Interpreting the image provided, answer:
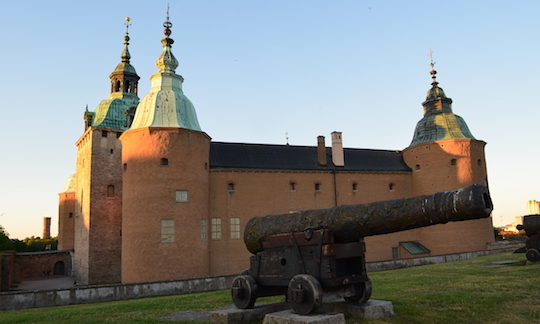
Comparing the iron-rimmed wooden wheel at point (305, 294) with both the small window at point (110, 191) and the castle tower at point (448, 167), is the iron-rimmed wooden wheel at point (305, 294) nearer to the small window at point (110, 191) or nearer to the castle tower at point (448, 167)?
the castle tower at point (448, 167)

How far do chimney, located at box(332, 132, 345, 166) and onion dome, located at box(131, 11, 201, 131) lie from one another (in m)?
9.62

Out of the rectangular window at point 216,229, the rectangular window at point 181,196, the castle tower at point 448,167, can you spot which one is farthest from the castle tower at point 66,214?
the castle tower at point 448,167

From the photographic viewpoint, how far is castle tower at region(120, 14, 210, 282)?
21.0 metres

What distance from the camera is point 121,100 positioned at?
33469 mm

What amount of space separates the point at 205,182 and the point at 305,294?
17.5 m

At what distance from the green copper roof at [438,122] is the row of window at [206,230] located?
14.4 metres

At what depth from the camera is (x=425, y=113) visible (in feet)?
105

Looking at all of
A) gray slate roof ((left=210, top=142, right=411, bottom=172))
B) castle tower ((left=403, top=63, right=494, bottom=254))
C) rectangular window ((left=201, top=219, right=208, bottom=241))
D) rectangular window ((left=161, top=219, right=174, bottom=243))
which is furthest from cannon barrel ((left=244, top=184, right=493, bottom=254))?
castle tower ((left=403, top=63, right=494, bottom=254))

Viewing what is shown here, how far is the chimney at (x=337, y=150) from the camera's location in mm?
28333

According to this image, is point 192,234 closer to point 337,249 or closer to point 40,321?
point 40,321

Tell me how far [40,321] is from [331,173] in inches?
814

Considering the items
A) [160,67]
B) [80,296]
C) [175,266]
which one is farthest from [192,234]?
[160,67]

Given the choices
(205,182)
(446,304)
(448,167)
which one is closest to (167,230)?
(205,182)

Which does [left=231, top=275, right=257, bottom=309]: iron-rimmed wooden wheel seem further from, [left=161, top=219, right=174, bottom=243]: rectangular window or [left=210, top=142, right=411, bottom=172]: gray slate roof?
[left=210, top=142, right=411, bottom=172]: gray slate roof
